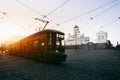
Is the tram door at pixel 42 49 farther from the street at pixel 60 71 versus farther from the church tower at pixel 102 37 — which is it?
the church tower at pixel 102 37

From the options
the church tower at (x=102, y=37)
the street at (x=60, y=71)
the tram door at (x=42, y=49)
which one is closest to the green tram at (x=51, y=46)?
the tram door at (x=42, y=49)

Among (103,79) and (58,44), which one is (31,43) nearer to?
(58,44)

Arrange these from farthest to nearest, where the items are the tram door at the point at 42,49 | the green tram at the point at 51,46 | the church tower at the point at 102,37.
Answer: the church tower at the point at 102,37, the tram door at the point at 42,49, the green tram at the point at 51,46

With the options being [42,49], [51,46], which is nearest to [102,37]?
[42,49]

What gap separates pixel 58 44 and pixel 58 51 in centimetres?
71

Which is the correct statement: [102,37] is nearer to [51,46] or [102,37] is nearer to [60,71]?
[51,46]

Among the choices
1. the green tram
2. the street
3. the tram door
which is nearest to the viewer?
the street

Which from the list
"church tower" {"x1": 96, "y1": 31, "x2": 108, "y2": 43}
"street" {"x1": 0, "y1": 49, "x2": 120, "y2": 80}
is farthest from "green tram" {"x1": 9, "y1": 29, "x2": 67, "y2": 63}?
"church tower" {"x1": 96, "y1": 31, "x2": 108, "y2": 43}

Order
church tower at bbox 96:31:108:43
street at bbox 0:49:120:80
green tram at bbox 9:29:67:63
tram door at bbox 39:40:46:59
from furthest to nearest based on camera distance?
church tower at bbox 96:31:108:43
tram door at bbox 39:40:46:59
green tram at bbox 9:29:67:63
street at bbox 0:49:120:80

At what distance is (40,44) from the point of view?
16094mm

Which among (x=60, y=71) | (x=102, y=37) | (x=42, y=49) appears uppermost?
(x=102, y=37)

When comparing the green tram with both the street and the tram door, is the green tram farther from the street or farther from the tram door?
the street

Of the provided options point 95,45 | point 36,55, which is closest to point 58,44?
point 36,55

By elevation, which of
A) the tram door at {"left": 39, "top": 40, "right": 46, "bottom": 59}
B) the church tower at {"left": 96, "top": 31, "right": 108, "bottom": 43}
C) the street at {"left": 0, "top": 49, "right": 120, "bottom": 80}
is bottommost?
the street at {"left": 0, "top": 49, "right": 120, "bottom": 80}
